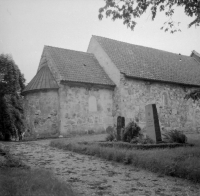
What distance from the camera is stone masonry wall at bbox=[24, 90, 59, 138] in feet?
49.3

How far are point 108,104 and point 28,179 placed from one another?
546 inches

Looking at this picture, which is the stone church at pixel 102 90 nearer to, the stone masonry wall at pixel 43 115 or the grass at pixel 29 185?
the stone masonry wall at pixel 43 115

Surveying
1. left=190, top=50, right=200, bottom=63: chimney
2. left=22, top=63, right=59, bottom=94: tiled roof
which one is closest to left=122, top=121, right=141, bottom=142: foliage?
left=22, top=63, right=59, bottom=94: tiled roof

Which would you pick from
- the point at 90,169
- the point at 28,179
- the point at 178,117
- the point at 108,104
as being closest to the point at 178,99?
the point at 178,117

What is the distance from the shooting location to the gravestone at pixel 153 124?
27.6 ft

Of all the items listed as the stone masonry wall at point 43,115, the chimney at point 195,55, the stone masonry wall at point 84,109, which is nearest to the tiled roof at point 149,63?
the chimney at point 195,55

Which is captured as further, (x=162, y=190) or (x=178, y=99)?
(x=178, y=99)

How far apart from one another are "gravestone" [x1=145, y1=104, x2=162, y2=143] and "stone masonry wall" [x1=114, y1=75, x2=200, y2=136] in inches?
296

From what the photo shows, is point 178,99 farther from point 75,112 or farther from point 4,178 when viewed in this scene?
point 4,178

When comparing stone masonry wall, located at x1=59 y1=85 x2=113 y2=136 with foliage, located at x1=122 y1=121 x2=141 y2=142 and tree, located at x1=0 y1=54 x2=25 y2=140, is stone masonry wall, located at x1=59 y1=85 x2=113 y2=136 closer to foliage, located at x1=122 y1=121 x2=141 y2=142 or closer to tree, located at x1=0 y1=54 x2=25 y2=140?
tree, located at x1=0 y1=54 x2=25 y2=140

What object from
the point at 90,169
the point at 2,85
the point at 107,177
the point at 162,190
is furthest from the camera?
the point at 2,85

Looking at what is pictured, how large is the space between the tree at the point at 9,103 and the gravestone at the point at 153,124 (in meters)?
7.99

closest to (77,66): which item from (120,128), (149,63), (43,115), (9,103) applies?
(43,115)

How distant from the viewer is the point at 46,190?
9.87 ft
